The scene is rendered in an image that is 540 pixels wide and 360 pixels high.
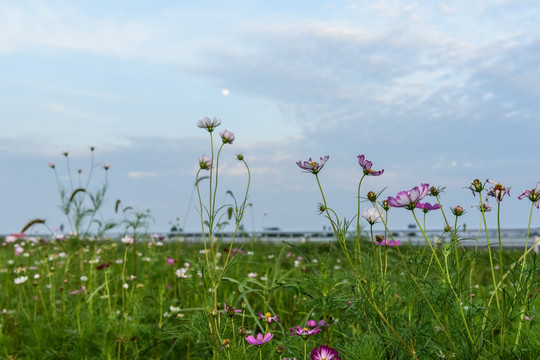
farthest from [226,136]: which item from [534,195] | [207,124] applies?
[534,195]

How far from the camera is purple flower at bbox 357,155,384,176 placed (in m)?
2.21

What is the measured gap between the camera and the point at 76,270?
6805mm

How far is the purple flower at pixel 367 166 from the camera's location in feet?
7.27

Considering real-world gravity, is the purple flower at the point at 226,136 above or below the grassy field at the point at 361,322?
above

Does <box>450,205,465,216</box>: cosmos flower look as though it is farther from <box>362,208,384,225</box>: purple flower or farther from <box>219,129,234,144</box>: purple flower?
<box>219,129,234,144</box>: purple flower

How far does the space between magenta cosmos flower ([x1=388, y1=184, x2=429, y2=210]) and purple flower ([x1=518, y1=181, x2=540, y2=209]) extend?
0.56m

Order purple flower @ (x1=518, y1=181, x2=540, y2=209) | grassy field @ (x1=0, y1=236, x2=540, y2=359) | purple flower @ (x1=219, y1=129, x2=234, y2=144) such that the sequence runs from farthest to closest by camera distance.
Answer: purple flower @ (x1=219, y1=129, x2=234, y2=144) → purple flower @ (x1=518, y1=181, x2=540, y2=209) → grassy field @ (x1=0, y1=236, x2=540, y2=359)

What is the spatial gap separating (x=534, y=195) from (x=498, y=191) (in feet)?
0.49

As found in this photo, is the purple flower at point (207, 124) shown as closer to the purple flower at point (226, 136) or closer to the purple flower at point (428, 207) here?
the purple flower at point (226, 136)

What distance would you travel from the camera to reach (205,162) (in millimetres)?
2672

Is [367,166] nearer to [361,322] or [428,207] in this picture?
[428,207]

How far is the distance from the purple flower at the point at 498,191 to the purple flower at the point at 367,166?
0.49m

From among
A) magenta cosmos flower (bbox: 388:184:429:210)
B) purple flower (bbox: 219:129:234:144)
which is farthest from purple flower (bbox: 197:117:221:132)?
magenta cosmos flower (bbox: 388:184:429:210)

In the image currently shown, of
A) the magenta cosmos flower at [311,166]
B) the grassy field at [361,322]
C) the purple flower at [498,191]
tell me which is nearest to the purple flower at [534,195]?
the purple flower at [498,191]
